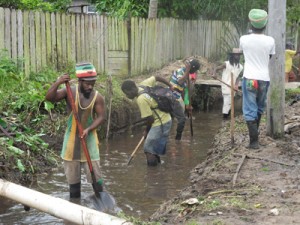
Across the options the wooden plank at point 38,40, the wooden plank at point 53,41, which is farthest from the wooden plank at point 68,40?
the wooden plank at point 38,40

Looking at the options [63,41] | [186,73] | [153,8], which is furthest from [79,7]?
[186,73]

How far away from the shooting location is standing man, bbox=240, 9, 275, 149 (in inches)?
287

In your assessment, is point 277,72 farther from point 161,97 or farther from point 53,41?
point 53,41

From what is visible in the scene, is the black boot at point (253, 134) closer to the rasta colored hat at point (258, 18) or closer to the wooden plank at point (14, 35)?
the rasta colored hat at point (258, 18)

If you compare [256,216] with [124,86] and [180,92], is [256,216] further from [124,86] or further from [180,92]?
[180,92]

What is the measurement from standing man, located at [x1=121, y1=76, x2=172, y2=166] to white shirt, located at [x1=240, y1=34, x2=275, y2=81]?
5.90 ft

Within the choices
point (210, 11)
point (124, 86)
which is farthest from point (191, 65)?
point (210, 11)

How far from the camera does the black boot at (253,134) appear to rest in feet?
24.3

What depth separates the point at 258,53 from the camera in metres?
7.31

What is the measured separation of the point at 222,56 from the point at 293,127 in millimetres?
12203

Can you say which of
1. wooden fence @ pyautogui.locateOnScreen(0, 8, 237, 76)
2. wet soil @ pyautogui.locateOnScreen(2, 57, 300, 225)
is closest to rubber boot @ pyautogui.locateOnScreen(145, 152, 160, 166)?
wet soil @ pyautogui.locateOnScreen(2, 57, 300, 225)

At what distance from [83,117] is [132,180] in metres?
2.43

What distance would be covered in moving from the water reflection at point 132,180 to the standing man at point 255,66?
60.4 inches

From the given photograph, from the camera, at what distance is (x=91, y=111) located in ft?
20.5
